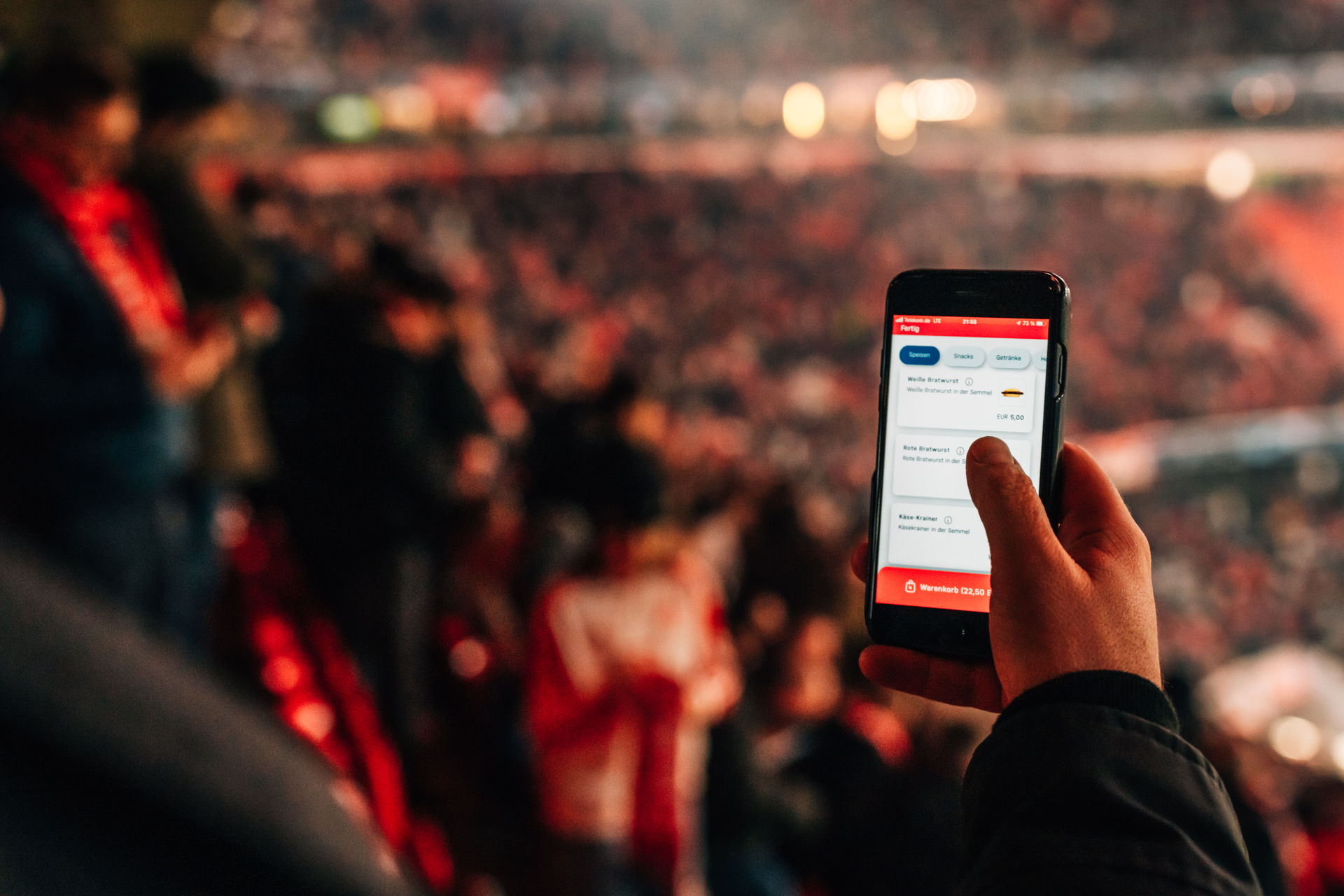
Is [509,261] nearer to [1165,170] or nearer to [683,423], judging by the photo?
[683,423]

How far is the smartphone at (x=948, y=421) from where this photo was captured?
25.4 inches

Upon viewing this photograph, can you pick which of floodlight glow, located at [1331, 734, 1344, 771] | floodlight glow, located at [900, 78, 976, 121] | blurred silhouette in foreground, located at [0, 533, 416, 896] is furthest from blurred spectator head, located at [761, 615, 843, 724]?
floodlight glow, located at [900, 78, 976, 121]

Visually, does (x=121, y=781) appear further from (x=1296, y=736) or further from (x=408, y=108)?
(x=408, y=108)

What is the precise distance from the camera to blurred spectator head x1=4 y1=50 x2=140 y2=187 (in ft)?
3.95

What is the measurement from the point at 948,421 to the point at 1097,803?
0.33 metres

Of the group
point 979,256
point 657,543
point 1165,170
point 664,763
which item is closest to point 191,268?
point 657,543

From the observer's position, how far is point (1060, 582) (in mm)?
480

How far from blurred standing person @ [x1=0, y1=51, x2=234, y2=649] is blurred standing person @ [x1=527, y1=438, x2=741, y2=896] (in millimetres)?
536

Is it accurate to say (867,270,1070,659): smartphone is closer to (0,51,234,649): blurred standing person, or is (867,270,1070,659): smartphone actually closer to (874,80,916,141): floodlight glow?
(0,51,234,649): blurred standing person

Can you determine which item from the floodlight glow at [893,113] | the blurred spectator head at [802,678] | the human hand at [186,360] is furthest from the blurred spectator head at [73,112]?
the floodlight glow at [893,113]

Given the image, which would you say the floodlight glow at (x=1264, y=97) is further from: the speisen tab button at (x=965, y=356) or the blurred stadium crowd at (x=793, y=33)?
the speisen tab button at (x=965, y=356)

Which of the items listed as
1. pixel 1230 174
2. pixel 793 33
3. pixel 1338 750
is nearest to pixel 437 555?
pixel 1338 750

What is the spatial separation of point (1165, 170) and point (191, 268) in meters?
7.72

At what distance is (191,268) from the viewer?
1604 millimetres
